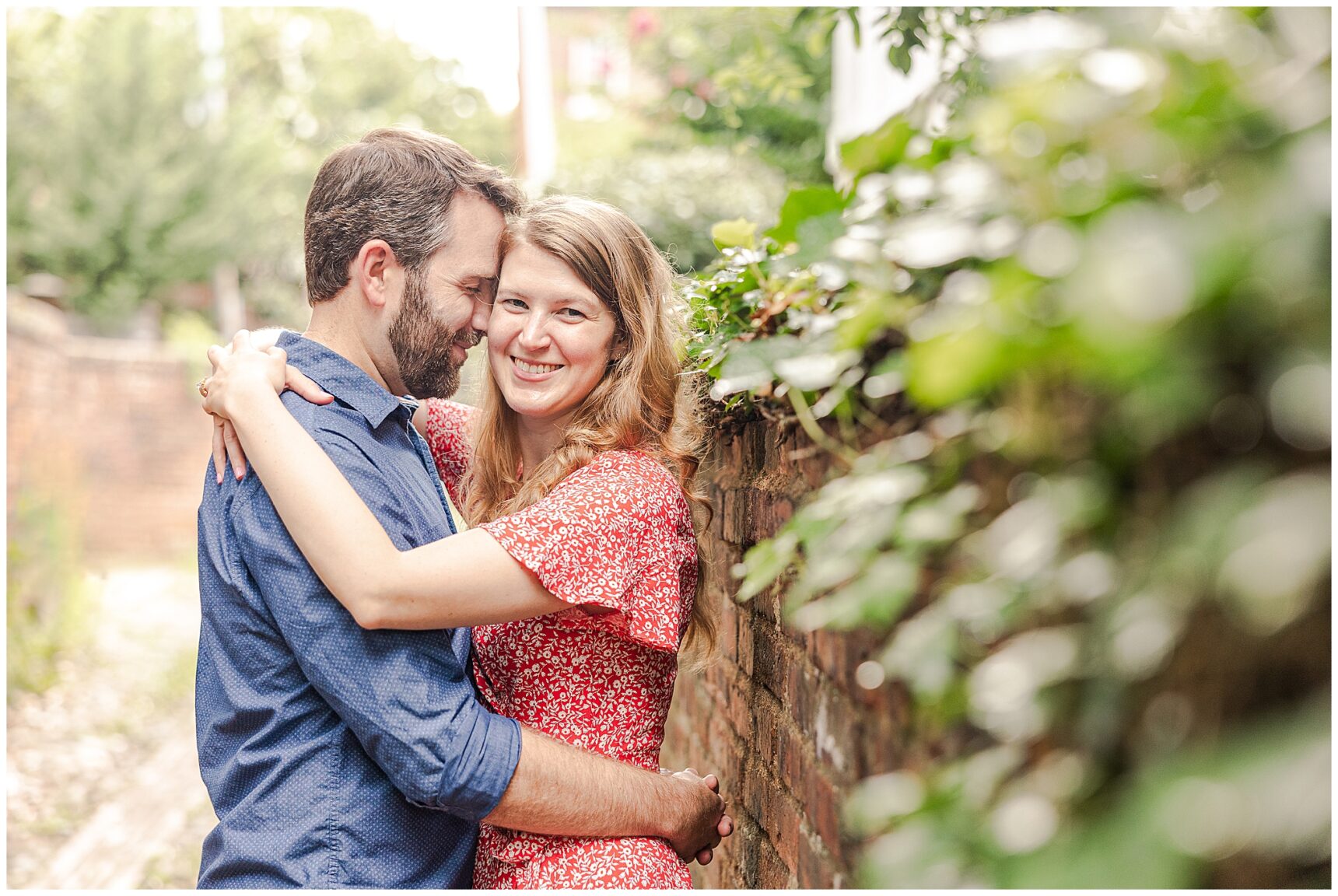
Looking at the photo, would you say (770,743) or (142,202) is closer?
(770,743)

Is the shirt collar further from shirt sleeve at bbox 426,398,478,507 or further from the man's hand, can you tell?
the man's hand

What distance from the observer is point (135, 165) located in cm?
1981

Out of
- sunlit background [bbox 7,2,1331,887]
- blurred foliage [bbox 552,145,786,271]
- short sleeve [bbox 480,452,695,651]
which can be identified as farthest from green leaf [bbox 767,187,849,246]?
blurred foliage [bbox 552,145,786,271]

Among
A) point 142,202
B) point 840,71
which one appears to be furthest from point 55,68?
point 840,71

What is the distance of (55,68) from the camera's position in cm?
1983

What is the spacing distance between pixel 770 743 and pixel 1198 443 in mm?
1372

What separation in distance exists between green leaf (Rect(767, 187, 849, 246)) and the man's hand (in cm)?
125

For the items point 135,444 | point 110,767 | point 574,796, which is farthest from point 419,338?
point 135,444

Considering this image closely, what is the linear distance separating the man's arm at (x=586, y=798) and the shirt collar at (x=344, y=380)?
70cm

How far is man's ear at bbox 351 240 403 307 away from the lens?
91.6 inches

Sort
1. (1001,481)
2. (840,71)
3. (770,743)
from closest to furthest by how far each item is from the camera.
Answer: (1001,481)
(770,743)
(840,71)

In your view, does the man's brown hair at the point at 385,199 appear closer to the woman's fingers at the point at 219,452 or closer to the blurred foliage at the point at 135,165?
the woman's fingers at the point at 219,452

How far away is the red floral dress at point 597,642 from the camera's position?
184cm

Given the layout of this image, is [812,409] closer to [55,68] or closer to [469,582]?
[469,582]
